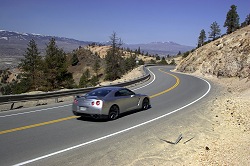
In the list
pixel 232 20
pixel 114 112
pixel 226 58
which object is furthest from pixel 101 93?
pixel 232 20

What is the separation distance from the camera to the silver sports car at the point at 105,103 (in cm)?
1086

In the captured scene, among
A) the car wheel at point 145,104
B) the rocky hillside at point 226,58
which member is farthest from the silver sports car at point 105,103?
the rocky hillside at point 226,58

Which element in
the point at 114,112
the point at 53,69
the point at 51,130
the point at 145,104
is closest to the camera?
the point at 51,130

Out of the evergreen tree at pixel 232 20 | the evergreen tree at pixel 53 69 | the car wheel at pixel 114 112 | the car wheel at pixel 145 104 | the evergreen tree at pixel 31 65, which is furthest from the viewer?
the evergreen tree at pixel 232 20

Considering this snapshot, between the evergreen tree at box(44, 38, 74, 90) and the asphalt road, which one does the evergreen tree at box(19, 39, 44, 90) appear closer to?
the evergreen tree at box(44, 38, 74, 90)

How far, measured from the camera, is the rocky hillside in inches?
1300

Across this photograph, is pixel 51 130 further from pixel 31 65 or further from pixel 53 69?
pixel 31 65

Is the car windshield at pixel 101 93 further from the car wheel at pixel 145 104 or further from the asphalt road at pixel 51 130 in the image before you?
the car wheel at pixel 145 104

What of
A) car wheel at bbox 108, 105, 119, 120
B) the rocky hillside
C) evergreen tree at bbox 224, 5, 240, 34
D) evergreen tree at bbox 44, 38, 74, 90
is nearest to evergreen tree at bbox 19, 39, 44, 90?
evergreen tree at bbox 44, 38, 74, 90

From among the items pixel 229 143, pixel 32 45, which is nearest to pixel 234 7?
pixel 32 45

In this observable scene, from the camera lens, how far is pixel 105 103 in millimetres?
11016

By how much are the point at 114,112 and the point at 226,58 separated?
3067 centimetres

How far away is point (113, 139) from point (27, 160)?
115 inches

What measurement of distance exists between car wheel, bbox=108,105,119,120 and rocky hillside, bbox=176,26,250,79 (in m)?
22.0
